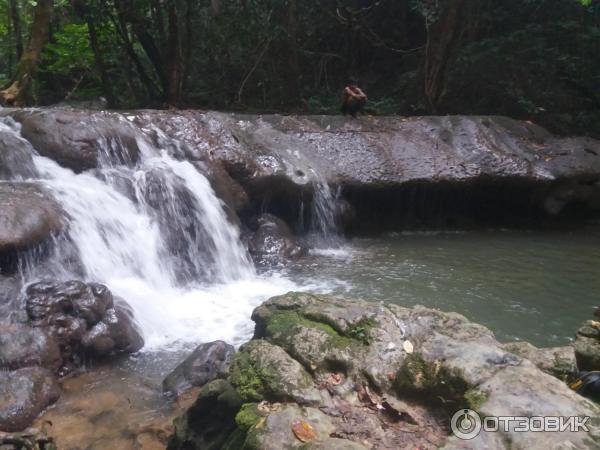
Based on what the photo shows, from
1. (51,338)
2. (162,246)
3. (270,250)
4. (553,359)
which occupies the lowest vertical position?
(270,250)

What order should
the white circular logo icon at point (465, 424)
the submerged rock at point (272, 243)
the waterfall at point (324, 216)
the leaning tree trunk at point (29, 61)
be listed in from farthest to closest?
1. the leaning tree trunk at point (29, 61)
2. the waterfall at point (324, 216)
3. the submerged rock at point (272, 243)
4. the white circular logo icon at point (465, 424)

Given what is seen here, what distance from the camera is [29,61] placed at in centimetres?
947

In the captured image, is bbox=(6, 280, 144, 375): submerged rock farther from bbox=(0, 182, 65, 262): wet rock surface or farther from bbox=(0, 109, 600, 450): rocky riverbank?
bbox=(0, 182, 65, 262): wet rock surface

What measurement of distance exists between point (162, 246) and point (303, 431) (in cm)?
474

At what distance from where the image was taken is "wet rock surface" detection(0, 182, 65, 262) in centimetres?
505

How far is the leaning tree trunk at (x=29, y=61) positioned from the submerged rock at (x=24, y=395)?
22.0ft

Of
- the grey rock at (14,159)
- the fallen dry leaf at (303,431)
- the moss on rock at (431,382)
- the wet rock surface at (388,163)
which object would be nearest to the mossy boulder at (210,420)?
the fallen dry leaf at (303,431)

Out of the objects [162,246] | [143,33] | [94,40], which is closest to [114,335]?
[162,246]

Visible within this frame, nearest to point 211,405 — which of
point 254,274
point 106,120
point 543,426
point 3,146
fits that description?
point 543,426

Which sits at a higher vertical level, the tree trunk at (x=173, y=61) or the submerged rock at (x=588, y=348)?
the tree trunk at (x=173, y=61)

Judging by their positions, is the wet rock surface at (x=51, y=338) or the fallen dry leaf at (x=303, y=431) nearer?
the fallen dry leaf at (x=303, y=431)

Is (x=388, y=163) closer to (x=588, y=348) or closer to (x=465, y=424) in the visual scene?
(x=588, y=348)

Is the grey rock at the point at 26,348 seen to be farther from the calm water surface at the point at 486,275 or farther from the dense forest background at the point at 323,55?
the dense forest background at the point at 323,55

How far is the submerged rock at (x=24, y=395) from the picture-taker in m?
3.80
